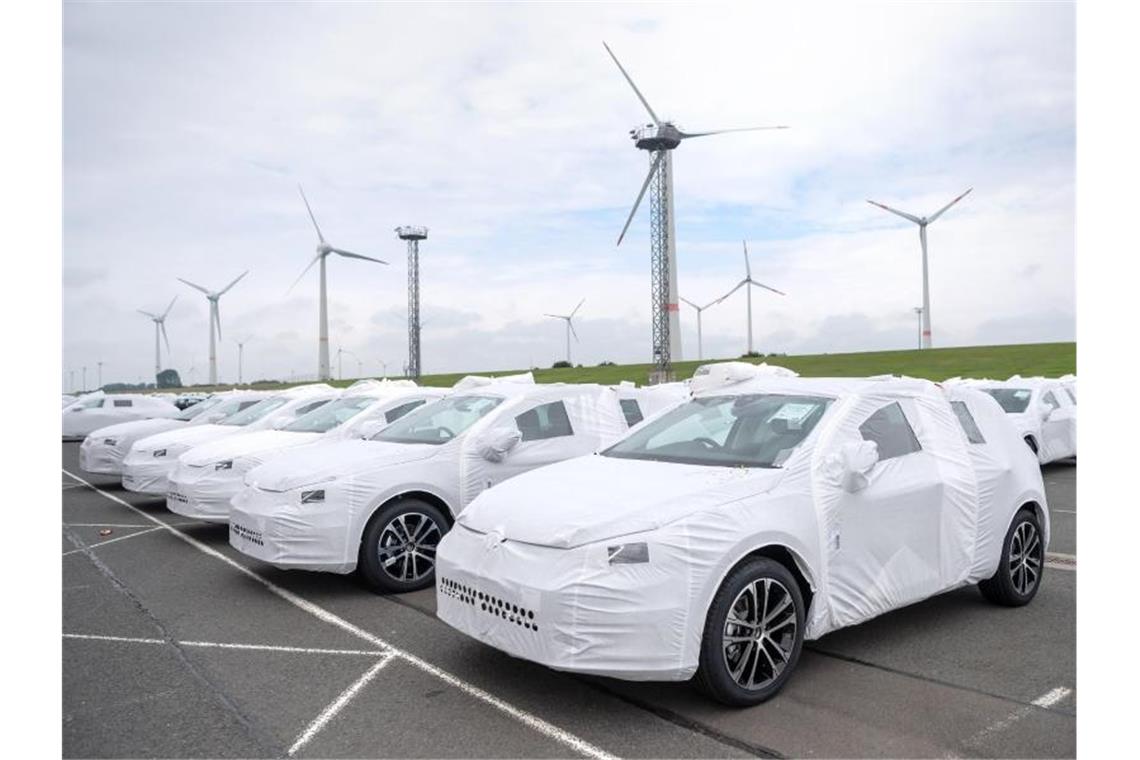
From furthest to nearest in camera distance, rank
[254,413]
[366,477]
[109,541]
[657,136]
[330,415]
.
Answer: [657,136] < [254,413] < [330,415] < [109,541] < [366,477]

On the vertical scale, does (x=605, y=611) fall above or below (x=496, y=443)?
below

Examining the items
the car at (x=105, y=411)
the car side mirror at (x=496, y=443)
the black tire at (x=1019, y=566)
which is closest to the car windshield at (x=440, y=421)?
the car side mirror at (x=496, y=443)

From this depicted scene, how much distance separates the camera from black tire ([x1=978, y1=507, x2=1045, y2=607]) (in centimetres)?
616

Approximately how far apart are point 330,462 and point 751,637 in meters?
4.08

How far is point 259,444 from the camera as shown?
414 inches

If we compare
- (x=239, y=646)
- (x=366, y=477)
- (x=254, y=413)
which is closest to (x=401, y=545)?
(x=366, y=477)

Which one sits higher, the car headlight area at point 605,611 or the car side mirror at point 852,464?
the car side mirror at point 852,464

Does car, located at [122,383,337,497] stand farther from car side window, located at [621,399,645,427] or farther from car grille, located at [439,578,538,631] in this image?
car grille, located at [439,578,538,631]

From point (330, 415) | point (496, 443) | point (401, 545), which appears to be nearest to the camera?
point (401, 545)

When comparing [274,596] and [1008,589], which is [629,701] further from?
[274,596]

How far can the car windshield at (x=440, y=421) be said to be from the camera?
801cm

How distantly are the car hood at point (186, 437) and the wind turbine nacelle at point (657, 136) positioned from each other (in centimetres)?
4750

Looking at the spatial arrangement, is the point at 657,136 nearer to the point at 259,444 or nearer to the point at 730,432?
the point at 259,444

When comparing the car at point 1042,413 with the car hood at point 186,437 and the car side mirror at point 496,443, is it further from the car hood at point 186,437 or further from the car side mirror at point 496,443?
the car hood at point 186,437
